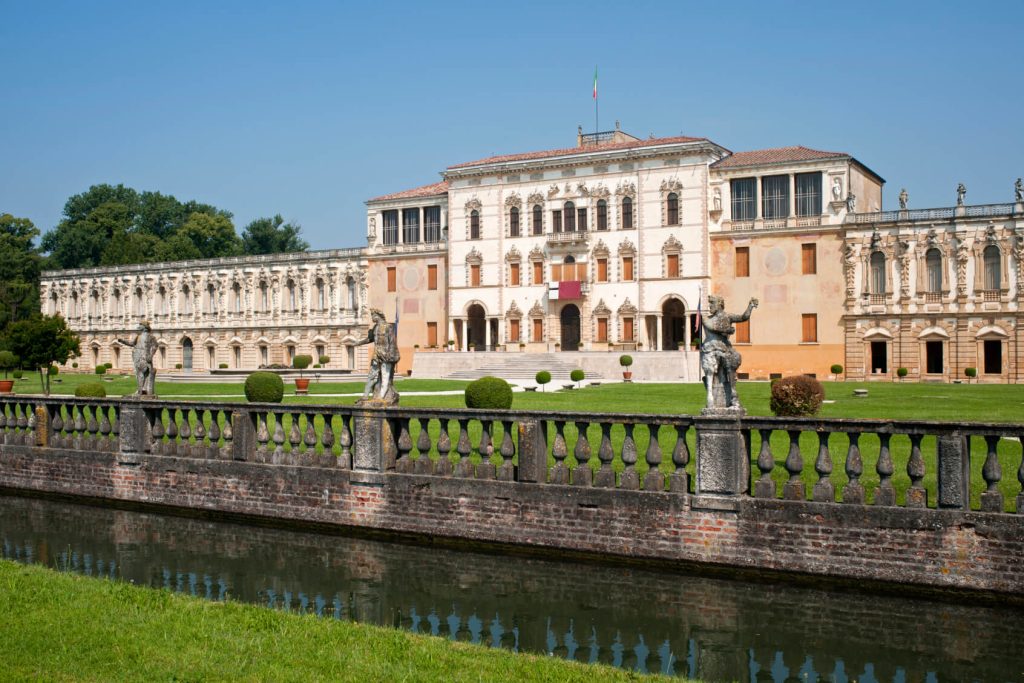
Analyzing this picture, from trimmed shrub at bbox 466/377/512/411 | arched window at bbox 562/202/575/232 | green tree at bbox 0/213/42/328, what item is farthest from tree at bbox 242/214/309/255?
trimmed shrub at bbox 466/377/512/411

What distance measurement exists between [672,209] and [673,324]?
7086mm

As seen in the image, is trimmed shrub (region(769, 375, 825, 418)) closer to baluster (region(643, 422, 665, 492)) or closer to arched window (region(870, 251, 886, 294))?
baluster (region(643, 422, 665, 492))

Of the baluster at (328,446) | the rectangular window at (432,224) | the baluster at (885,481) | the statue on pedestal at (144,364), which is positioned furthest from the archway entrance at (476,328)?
the baluster at (885,481)

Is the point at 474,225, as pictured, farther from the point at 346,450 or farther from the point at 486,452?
the point at 486,452

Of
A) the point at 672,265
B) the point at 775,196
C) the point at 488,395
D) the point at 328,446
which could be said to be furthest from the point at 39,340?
the point at 775,196

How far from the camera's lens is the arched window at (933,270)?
54750 mm

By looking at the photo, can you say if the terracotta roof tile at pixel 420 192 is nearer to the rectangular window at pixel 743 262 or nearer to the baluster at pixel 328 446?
the rectangular window at pixel 743 262

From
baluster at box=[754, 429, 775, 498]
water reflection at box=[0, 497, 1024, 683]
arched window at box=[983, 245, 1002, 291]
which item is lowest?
water reflection at box=[0, 497, 1024, 683]

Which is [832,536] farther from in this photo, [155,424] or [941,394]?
[941,394]

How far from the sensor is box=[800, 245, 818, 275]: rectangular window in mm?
57719

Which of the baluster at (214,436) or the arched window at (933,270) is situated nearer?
the baluster at (214,436)

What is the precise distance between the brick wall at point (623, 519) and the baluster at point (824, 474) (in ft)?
0.45

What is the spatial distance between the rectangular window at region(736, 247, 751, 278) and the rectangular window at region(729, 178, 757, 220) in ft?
6.06

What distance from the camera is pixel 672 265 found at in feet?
199
